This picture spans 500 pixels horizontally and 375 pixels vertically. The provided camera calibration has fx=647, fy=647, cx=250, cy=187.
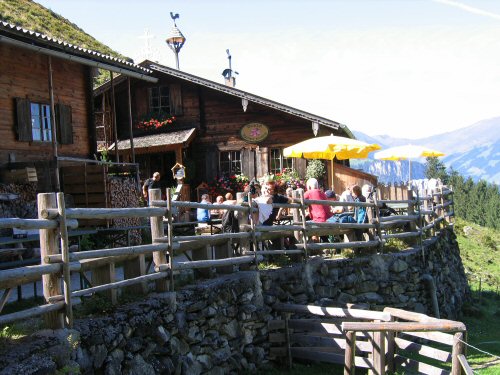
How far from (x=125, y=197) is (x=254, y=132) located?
6860 millimetres

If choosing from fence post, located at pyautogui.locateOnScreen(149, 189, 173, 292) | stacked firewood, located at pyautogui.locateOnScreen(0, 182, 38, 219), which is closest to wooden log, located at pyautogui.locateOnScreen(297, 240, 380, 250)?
fence post, located at pyautogui.locateOnScreen(149, 189, 173, 292)

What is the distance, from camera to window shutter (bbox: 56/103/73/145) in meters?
15.7

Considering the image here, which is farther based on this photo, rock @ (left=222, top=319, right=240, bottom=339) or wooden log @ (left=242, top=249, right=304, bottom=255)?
wooden log @ (left=242, top=249, right=304, bottom=255)

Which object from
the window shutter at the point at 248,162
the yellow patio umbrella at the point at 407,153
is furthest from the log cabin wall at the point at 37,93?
the yellow patio umbrella at the point at 407,153

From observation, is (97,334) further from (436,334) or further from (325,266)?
(325,266)

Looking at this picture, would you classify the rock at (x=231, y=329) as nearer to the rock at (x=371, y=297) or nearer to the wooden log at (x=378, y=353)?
the wooden log at (x=378, y=353)

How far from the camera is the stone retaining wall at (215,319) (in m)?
5.92

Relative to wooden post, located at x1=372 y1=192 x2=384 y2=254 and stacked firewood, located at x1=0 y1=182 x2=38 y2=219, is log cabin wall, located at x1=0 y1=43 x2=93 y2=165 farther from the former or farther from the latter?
wooden post, located at x1=372 y1=192 x2=384 y2=254

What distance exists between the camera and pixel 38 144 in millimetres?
14922

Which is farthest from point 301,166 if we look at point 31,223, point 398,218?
point 31,223

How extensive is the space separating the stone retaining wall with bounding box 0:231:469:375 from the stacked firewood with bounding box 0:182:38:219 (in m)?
5.97

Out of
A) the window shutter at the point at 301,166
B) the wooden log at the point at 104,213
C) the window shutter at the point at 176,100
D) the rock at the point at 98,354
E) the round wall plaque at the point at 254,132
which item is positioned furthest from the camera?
the window shutter at the point at 176,100

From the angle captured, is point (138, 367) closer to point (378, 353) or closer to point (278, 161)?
point (378, 353)

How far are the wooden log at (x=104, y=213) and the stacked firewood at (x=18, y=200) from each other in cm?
638
